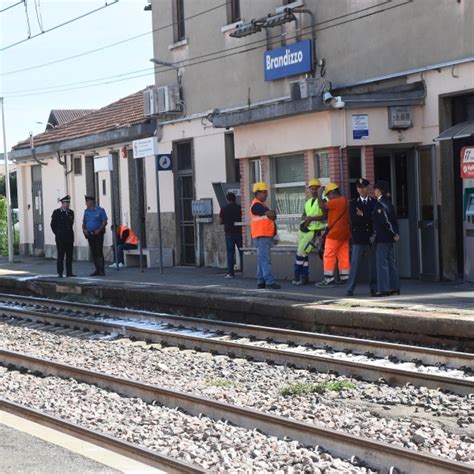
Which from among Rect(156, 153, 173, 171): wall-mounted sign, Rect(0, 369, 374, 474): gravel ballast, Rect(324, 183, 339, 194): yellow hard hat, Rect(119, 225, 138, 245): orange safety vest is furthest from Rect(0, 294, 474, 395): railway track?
Rect(119, 225, 138, 245): orange safety vest

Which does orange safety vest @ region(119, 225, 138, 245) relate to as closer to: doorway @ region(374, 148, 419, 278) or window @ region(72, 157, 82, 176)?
window @ region(72, 157, 82, 176)

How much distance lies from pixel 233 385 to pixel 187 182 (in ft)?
52.1

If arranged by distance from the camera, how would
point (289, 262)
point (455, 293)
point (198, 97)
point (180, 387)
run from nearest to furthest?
point (180, 387) < point (455, 293) < point (289, 262) < point (198, 97)

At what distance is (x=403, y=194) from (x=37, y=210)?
740 inches

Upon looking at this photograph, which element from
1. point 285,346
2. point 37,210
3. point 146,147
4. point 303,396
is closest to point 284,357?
point 285,346

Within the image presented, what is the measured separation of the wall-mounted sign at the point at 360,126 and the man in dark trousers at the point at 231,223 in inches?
155

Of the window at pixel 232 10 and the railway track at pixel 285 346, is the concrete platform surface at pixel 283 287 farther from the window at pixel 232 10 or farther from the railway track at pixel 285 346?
the window at pixel 232 10

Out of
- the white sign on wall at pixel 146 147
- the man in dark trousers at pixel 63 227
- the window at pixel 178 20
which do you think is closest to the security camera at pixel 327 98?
the white sign on wall at pixel 146 147

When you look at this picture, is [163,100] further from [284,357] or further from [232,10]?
[284,357]

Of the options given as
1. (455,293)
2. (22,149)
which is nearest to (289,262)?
(455,293)

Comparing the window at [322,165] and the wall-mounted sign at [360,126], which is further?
the window at [322,165]

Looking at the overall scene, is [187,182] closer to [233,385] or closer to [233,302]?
[233,302]

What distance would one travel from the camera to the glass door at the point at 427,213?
18.2 meters

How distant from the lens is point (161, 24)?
87.6 ft
